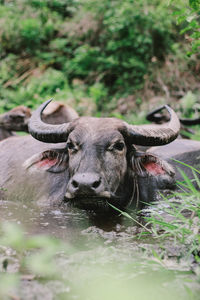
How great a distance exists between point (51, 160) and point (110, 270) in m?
2.14

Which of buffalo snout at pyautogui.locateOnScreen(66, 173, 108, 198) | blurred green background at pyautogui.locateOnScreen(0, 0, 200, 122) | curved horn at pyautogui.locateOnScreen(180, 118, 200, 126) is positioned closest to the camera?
buffalo snout at pyautogui.locateOnScreen(66, 173, 108, 198)

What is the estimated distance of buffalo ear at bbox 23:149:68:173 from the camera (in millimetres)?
4090

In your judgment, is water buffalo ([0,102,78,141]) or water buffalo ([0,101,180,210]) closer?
water buffalo ([0,101,180,210])

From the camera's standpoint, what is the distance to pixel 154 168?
13.0 ft

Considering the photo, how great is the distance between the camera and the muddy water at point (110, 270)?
1930 mm

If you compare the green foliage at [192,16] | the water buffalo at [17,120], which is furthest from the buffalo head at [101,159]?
the water buffalo at [17,120]

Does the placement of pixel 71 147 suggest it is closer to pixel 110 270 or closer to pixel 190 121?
pixel 110 270

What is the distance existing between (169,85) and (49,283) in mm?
9738

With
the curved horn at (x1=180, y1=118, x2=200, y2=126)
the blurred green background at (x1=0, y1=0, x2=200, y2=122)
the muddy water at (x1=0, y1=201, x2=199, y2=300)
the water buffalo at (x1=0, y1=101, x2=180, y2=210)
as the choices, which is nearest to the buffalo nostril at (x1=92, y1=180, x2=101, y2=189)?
the water buffalo at (x1=0, y1=101, x2=180, y2=210)

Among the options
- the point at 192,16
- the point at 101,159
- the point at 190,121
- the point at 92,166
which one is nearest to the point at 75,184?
the point at 92,166

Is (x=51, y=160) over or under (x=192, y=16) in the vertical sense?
under

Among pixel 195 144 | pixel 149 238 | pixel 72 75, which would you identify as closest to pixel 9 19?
pixel 72 75

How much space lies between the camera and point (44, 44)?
13.4m

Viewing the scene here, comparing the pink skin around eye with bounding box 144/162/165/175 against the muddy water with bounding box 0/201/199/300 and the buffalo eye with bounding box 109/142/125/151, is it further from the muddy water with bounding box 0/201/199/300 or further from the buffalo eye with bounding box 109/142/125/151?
the muddy water with bounding box 0/201/199/300
